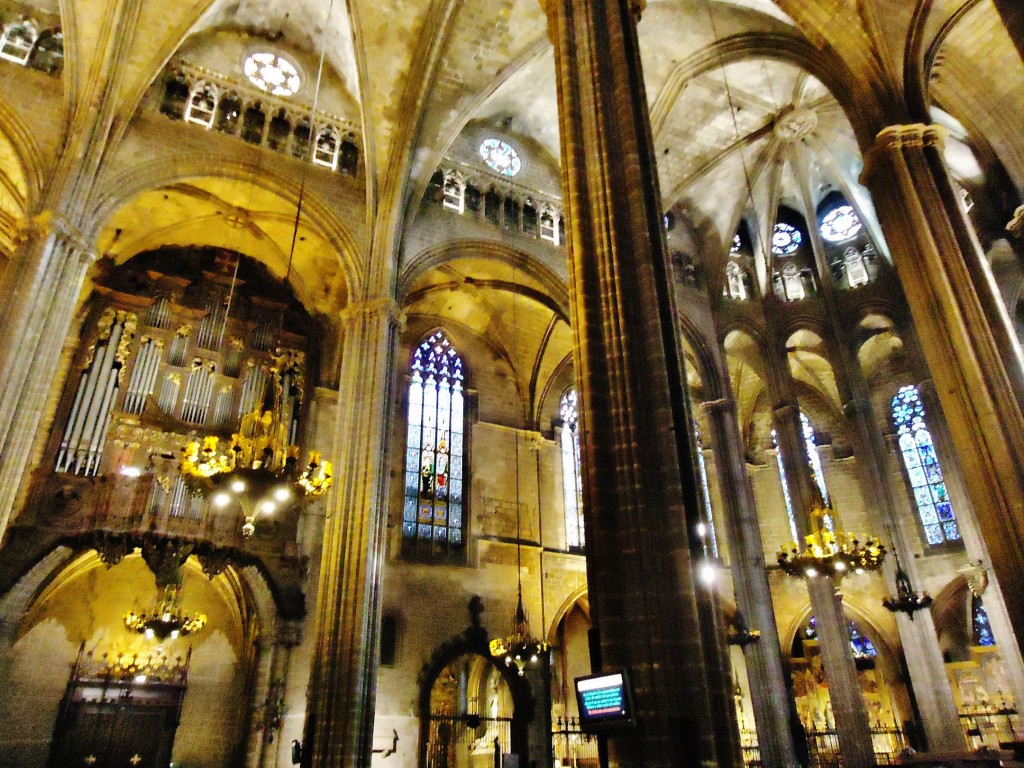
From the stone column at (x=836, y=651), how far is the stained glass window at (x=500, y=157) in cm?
982

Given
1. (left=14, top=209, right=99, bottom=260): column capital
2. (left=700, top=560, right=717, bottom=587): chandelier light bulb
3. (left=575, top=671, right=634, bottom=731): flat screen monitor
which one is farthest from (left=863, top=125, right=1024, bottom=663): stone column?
(left=14, top=209, right=99, bottom=260): column capital

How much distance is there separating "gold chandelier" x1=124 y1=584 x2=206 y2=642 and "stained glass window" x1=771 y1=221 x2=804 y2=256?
17.5 m

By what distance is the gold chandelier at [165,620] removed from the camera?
12883 mm

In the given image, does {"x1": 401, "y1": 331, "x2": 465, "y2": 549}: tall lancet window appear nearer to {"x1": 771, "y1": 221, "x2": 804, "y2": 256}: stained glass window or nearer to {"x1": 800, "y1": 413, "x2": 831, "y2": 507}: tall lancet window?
{"x1": 771, "y1": 221, "x2": 804, "y2": 256}: stained glass window

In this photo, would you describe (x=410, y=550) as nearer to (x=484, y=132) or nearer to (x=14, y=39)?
(x=484, y=132)

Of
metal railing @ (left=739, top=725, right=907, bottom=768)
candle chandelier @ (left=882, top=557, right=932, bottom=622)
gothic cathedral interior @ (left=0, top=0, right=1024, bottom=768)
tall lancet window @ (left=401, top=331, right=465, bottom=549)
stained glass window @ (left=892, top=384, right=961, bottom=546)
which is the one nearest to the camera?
gothic cathedral interior @ (left=0, top=0, right=1024, bottom=768)


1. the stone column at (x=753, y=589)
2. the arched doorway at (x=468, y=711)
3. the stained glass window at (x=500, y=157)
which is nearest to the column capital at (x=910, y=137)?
the stone column at (x=753, y=589)

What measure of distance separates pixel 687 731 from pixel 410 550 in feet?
39.2

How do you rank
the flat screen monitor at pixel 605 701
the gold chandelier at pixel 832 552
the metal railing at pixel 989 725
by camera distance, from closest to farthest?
the flat screen monitor at pixel 605 701
the gold chandelier at pixel 832 552
the metal railing at pixel 989 725

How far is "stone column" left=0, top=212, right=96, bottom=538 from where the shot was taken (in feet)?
32.2

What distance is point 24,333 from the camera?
10359mm

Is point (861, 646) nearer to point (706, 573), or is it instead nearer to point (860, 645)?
point (860, 645)

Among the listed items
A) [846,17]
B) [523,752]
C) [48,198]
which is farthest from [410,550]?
[846,17]

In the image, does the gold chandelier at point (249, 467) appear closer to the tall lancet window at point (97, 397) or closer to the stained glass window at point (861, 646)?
the tall lancet window at point (97, 397)
